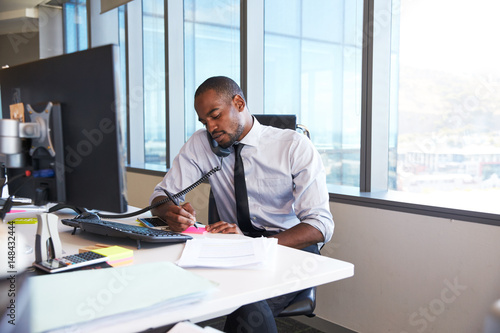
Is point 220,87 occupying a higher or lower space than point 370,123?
higher

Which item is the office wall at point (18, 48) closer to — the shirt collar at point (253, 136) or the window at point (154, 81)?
the window at point (154, 81)

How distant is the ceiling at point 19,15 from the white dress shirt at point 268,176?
519 cm

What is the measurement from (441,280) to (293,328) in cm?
92

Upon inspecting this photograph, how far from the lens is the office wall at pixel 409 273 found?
1.82m

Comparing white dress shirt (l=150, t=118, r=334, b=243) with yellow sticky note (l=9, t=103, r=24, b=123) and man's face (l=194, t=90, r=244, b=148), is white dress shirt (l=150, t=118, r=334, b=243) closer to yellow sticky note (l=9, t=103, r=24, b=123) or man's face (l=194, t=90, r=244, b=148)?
man's face (l=194, t=90, r=244, b=148)

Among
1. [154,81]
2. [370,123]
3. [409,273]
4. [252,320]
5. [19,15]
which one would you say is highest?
[19,15]

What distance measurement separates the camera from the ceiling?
20.7ft

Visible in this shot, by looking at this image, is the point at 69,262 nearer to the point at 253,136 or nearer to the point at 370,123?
the point at 253,136

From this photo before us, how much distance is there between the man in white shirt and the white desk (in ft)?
1.46

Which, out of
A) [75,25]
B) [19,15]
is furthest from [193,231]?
[19,15]

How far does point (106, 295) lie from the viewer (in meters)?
0.89

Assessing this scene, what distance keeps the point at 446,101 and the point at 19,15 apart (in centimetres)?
652

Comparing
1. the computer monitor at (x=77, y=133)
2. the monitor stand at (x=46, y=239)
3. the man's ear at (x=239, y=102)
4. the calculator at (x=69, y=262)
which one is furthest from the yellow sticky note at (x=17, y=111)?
the man's ear at (x=239, y=102)

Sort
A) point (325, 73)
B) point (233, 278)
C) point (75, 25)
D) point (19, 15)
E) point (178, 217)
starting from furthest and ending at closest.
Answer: point (19, 15) → point (75, 25) → point (325, 73) → point (178, 217) → point (233, 278)
